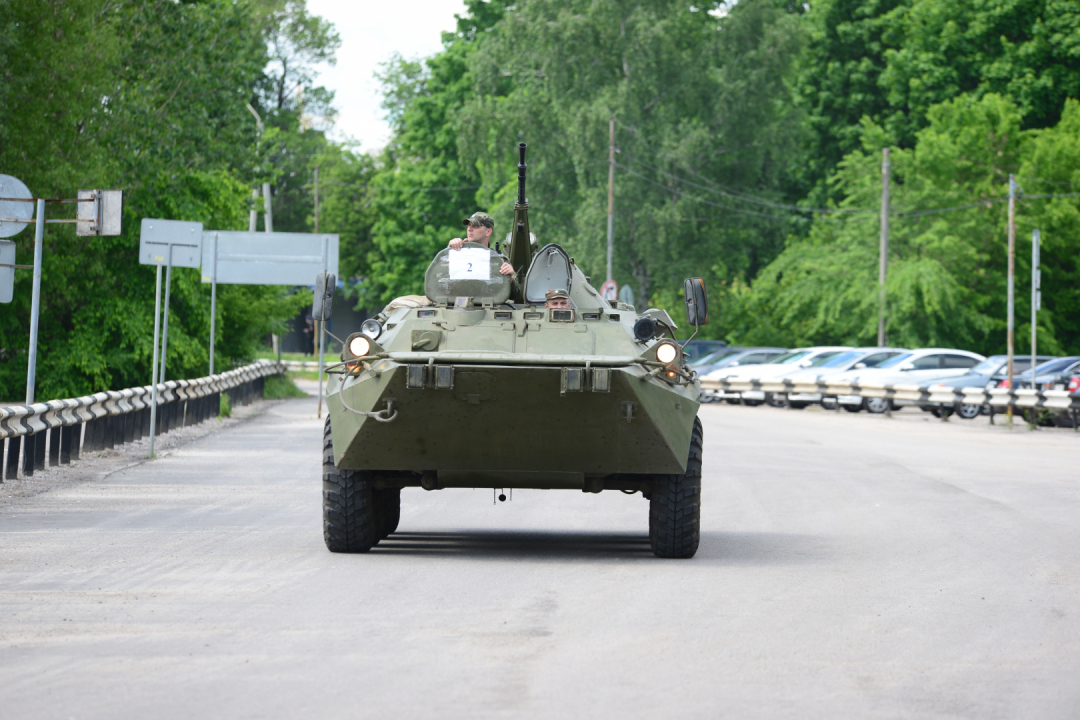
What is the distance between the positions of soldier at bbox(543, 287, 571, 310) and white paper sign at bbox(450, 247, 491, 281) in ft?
1.55

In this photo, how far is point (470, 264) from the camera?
11.8 metres

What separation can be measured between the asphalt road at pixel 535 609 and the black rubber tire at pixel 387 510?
8.1 inches

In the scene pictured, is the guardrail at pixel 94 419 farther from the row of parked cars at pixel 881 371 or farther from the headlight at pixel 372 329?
the row of parked cars at pixel 881 371

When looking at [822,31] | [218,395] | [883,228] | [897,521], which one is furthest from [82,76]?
[822,31]

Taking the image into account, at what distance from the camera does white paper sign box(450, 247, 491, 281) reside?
11.7 m

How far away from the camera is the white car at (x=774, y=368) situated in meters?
44.0

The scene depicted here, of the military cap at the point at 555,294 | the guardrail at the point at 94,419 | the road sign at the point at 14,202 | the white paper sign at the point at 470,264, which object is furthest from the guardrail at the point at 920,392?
the white paper sign at the point at 470,264

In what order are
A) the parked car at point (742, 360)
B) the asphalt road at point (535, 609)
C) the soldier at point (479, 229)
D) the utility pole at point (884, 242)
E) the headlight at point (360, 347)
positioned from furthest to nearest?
the utility pole at point (884, 242)
the parked car at point (742, 360)
the soldier at point (479, 229)
the headlight at point (360, 347)
the asphalt road at point (535, 609)

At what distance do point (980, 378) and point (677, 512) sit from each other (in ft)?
91.3

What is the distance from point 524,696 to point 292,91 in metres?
68.3

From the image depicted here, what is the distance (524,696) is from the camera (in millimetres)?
6340

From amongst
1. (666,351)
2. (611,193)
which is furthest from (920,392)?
(666,351)

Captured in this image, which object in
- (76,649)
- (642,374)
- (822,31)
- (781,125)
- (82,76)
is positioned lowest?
(76,649)

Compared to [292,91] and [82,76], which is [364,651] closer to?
[82,76]
